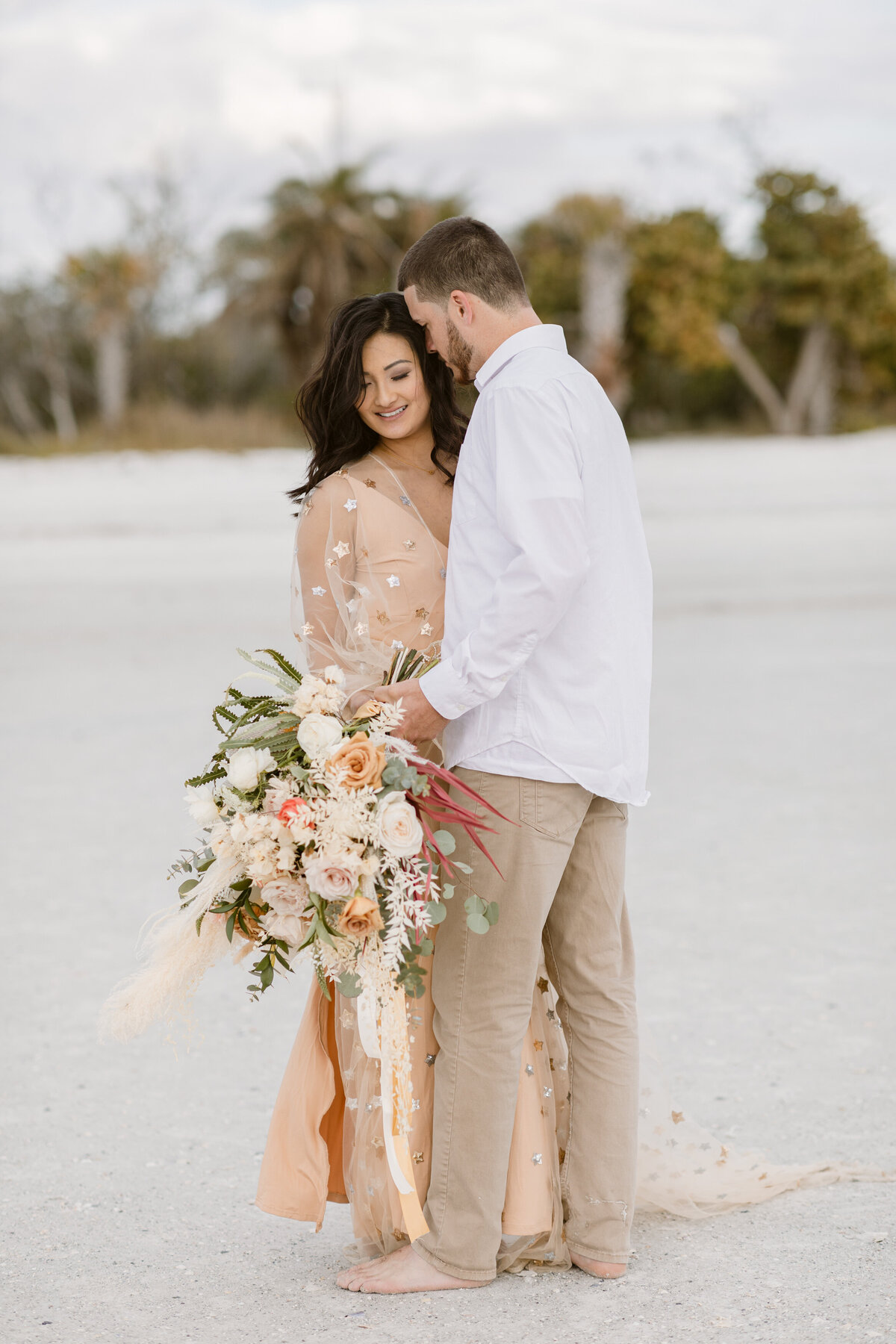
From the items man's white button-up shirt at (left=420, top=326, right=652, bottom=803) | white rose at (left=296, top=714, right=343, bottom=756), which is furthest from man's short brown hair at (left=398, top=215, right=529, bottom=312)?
white rose at (left=296, top=714, right=343, bottom=756)

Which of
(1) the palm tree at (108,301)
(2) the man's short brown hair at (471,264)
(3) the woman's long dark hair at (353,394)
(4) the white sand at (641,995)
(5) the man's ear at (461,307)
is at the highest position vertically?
(1) the palm tree at (108,301)

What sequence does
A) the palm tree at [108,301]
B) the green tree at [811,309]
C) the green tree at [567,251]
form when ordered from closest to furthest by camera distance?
the palm tree at [108,301] < the green tree at [567,251] < the green tree at [811,309]

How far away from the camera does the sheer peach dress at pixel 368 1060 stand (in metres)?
2.90

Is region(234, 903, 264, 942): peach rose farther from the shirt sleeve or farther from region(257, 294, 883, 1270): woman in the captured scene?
the shirt sleeve

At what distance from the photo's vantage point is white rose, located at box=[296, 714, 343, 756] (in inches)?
101

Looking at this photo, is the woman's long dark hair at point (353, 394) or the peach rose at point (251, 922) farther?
the woman's long dark hair at point (353, 394)

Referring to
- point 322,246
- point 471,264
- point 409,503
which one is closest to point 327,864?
point 409,503

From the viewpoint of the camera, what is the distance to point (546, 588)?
2.56m

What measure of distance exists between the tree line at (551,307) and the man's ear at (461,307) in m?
21.3

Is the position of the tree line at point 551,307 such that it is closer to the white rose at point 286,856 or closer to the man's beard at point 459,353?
the man's beard at point 459,353

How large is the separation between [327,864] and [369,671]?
524mm

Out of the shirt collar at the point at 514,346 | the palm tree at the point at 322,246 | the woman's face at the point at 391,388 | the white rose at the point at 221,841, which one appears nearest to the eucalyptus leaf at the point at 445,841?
the white rose at the point at 221,841

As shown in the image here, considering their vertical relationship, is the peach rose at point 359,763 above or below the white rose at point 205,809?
above

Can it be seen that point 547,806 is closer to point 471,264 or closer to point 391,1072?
point 391,1072
